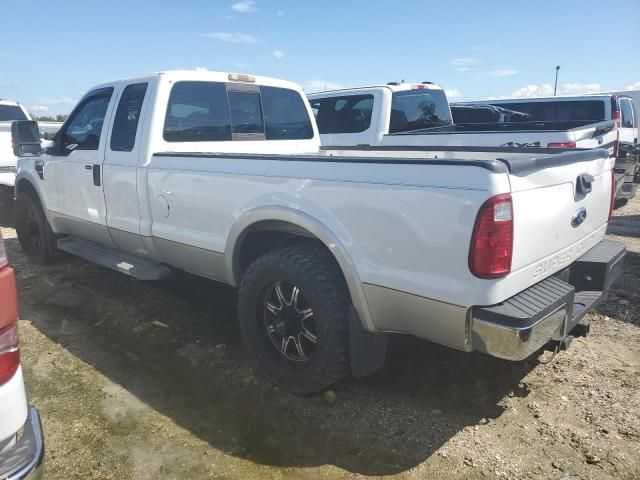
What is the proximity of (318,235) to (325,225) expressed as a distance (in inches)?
3.0

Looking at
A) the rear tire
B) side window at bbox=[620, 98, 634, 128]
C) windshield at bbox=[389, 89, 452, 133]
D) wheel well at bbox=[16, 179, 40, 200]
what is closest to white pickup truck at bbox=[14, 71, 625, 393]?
the rear tire

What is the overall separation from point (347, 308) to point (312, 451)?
30.6 inches

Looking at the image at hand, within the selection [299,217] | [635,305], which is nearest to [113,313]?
[299,217]

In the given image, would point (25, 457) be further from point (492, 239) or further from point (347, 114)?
point (347, 114)

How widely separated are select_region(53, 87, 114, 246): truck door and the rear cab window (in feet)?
2.44

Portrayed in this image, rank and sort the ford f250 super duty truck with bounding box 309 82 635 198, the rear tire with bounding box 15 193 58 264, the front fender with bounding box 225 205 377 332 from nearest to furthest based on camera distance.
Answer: the front fender with bounding box 225 205 377 332 < the rear tire with bounding box 15 193 58 264 < the ford f250 super duty truck with bounding box 309 82 635 198

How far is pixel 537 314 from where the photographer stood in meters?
2.35

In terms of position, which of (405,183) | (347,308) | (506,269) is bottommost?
(347,308)

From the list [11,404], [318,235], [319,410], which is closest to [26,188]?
[318,235]

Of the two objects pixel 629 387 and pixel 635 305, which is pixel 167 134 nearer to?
pixel 629 387

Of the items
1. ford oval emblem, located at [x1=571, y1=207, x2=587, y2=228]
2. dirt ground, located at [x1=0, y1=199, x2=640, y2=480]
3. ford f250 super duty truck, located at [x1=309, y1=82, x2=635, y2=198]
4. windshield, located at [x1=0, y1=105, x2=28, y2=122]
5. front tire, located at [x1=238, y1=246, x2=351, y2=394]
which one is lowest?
dirt ground, located at [x1=0, y1=199, x2=640, y2=480]

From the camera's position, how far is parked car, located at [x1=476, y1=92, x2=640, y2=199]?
852 centimetres

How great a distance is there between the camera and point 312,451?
2.72 meters

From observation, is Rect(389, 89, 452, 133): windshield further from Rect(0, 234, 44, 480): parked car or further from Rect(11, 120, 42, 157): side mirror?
Rect(0, 234, 44, 480): parked car
